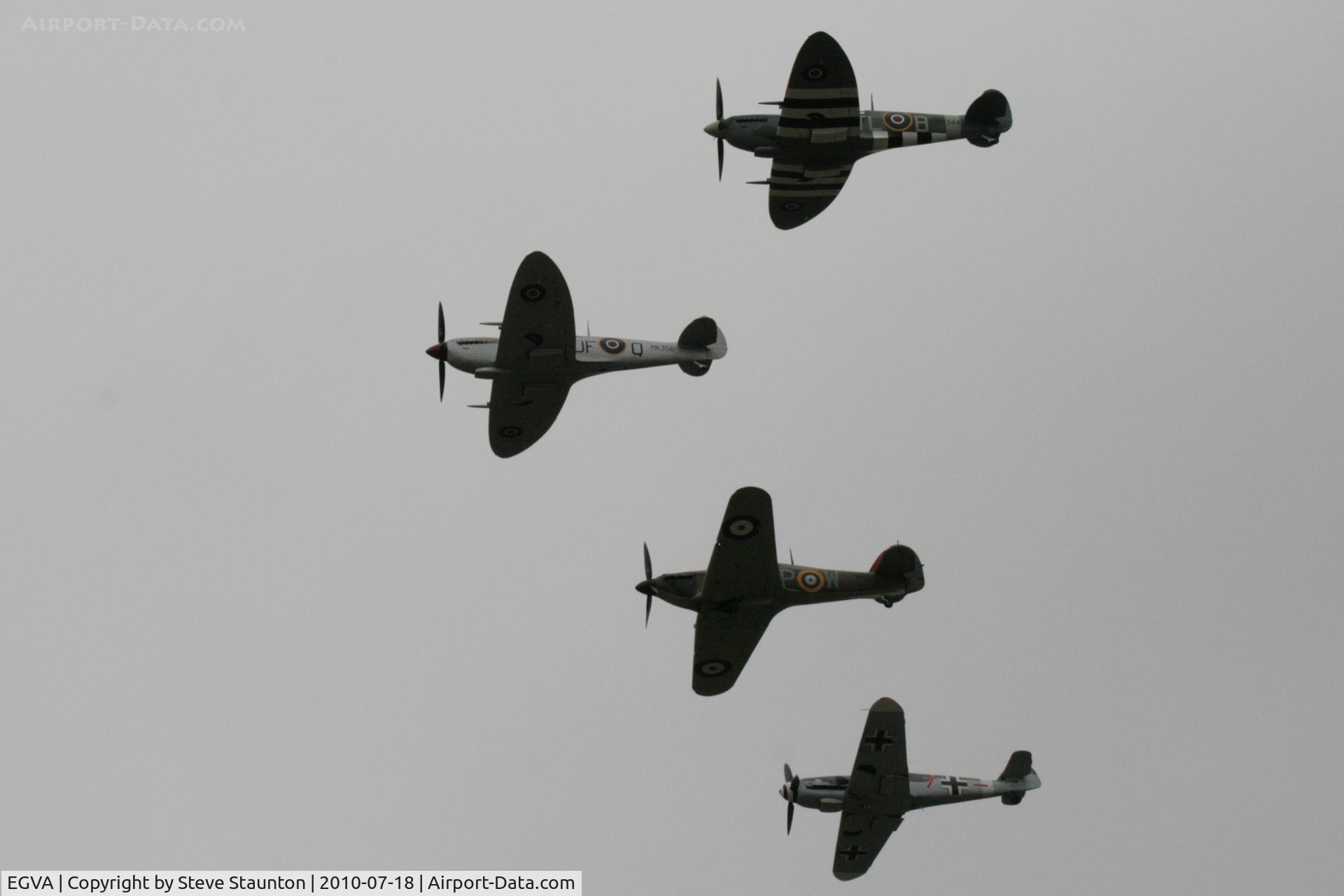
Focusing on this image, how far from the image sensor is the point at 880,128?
3161cm

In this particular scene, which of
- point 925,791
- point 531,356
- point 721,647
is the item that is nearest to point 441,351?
point 531,356

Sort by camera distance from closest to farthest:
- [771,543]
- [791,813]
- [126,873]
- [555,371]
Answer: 1. [771,543]
2. [555,371]
3. [791,813]
4. [126,873]

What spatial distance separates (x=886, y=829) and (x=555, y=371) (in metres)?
12.8

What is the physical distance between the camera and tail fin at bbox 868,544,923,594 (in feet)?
97.6

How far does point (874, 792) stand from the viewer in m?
31.9

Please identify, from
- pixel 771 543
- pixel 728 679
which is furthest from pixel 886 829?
pixel 771 543

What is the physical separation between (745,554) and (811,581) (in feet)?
6.12

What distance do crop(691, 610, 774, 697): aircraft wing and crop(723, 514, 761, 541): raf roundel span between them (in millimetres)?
2075

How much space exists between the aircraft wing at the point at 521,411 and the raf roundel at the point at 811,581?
6.42 meters

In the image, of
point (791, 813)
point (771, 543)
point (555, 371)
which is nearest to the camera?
point (771, 543)

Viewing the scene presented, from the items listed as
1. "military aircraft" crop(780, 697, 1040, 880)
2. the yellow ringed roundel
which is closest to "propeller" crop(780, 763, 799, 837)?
"military aircraft" crop(780, 697, 1040, 880)

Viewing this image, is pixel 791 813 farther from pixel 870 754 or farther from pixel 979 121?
pixel 979 121

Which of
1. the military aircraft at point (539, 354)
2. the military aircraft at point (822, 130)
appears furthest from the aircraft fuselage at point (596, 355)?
the military aircraft at point (822, 130)

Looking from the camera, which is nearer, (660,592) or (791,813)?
(660,592)
